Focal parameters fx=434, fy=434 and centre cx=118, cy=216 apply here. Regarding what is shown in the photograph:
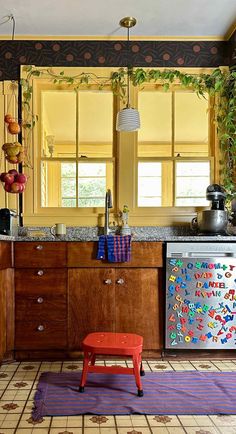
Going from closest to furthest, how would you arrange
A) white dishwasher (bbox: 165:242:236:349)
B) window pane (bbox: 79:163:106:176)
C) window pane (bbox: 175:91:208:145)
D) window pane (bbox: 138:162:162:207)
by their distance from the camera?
white dishwasher (bbox: 165:242:236:349), window pane (bbox: 175:91:208:145), window pane (bbox: 79:163:106:176), window pane (bbox: 138:162:162:207)

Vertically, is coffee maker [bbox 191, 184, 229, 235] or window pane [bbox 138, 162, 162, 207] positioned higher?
window pane [bbox 138, 162, 162, 207]

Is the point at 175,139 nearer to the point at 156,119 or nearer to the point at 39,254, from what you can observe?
the point at 156,119

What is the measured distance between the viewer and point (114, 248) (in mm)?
3092

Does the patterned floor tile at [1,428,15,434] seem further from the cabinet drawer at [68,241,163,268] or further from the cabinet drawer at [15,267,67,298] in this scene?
the cabinet drawer at [68,241,163,268]

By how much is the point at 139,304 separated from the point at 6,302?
948mm

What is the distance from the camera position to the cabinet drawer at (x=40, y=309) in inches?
123

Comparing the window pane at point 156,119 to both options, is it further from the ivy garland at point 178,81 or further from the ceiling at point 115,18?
the ceiling at point 115,18

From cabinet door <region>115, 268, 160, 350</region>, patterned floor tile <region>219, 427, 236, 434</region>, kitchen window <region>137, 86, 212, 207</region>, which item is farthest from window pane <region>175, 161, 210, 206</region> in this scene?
patterned floor tile <region>219, 427, 236, 434</region>

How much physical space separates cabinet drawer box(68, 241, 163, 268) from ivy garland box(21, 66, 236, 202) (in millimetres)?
956

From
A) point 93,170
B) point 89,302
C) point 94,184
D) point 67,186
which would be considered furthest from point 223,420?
point 93,170

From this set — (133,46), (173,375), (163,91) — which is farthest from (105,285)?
(133,46)

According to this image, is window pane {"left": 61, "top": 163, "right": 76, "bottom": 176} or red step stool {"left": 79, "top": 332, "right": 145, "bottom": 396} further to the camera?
window pane {"left": 61, "top": 163, "right": 76, "bottom": 176}

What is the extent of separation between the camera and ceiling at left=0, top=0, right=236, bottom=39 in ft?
10.6

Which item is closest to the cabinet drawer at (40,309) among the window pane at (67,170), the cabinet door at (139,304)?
the cabinet door at (139,304)
